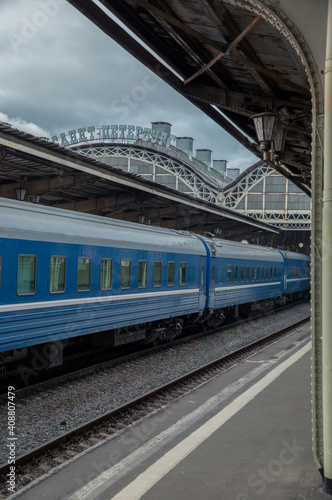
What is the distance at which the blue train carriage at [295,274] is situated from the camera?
95.4ft

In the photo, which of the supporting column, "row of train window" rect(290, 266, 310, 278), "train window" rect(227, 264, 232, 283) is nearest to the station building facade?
"row of train window" rect(290, 266, 310, 278)

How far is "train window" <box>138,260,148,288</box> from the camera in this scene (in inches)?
507

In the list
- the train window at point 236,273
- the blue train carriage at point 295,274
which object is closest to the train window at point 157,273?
the train window at point 236,273

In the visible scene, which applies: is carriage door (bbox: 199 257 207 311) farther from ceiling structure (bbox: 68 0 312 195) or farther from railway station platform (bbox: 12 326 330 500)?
railway station platform (bbox: 12 326 330 500)

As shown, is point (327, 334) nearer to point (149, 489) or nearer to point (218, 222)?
point (149, 489)

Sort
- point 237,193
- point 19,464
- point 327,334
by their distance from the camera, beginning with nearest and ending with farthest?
point 327,334 → point 19,464 → point 237,193

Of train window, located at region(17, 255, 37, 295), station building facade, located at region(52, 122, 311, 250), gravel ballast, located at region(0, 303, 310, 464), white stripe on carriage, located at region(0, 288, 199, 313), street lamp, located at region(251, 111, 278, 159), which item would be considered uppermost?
station building facade, located at region(52, 122, 311, 250)

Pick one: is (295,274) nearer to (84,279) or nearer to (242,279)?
(242,279)

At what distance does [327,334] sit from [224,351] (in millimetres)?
10362

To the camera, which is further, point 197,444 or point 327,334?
point 197,444

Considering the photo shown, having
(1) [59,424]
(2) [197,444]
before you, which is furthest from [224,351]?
(2) [197,444]

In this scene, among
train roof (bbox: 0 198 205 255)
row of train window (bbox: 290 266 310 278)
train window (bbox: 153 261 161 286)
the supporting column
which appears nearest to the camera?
the supporting column

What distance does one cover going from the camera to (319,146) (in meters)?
4.59

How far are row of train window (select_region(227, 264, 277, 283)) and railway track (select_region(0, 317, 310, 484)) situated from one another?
759 centimetres
